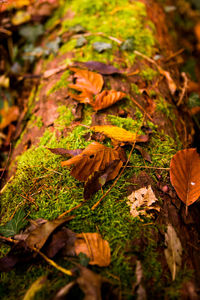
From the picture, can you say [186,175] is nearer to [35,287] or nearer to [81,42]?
[35,287]


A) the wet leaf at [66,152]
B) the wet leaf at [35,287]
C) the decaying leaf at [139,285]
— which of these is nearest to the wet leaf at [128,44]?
the wet leaf at [66,152]

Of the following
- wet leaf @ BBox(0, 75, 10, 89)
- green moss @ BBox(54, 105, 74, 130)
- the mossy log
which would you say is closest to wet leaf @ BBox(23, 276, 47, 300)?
the mossy log

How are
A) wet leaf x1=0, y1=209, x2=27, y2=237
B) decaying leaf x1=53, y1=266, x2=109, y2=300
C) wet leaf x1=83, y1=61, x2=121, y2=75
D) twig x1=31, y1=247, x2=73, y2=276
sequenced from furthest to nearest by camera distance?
wet leaf x1=83, y1=61, x2=121, y2=75, wet leaf x1=0, y1=209, x2=27, y2=237, twig x1=31, y1=247, x2=73, y2=276, decaying leaf x1=53, y1=266, x2=109, y2=300

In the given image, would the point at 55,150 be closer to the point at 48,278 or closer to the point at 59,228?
the point at 59,228

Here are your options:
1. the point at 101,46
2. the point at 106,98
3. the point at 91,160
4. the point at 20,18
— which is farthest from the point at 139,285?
the point at 20,18

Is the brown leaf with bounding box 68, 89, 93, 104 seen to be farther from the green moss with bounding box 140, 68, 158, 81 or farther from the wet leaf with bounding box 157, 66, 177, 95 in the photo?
the wet leaf with bounding box 157, 66, 177, 95
